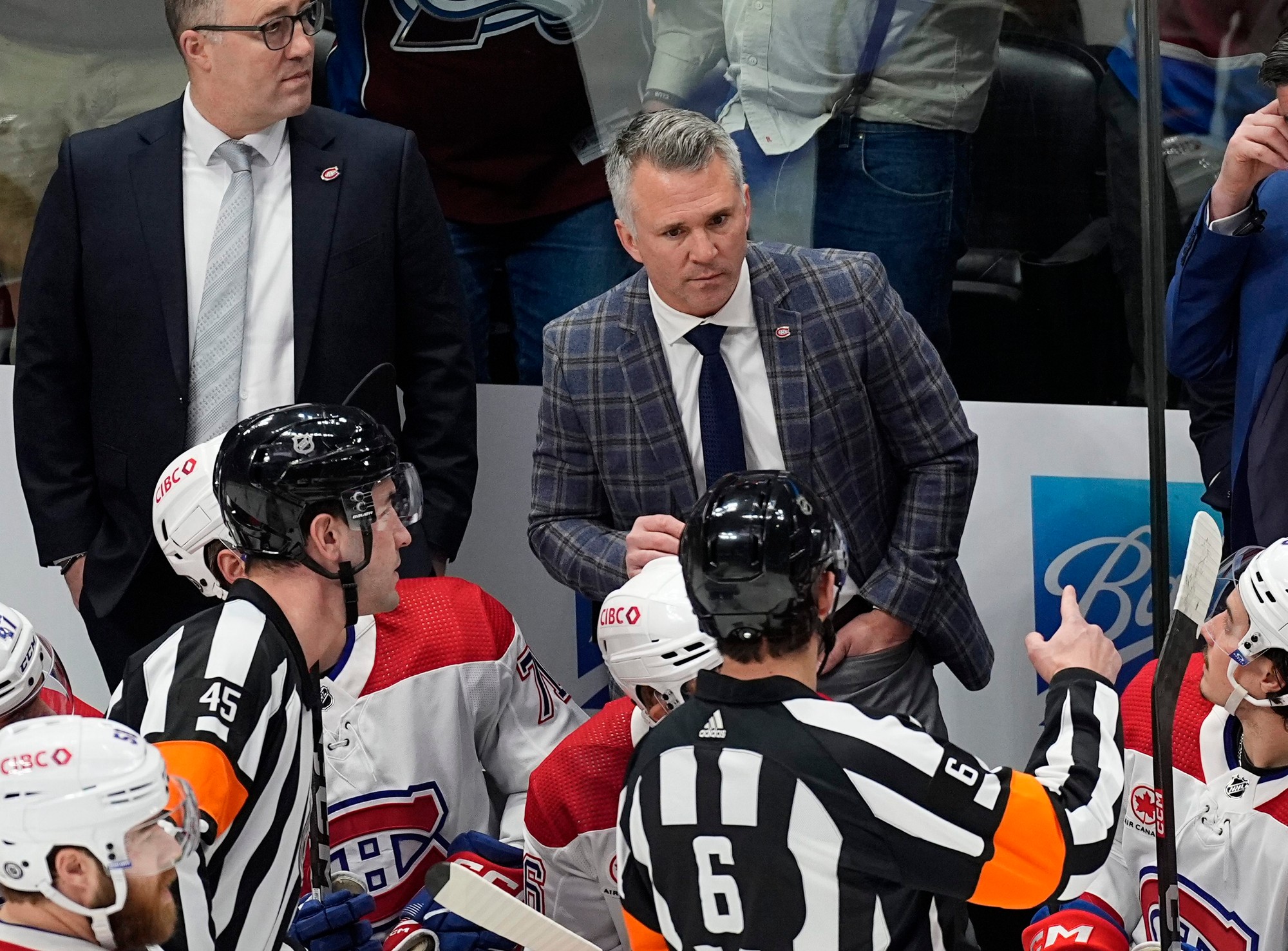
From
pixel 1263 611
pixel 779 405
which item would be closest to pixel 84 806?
pixel 1263 611

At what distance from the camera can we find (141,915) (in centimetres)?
186

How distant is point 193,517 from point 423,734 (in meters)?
0.65

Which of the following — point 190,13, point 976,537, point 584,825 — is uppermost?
point 190,13

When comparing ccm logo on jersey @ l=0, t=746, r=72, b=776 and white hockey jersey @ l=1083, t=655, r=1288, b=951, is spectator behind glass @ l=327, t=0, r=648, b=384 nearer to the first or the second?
white hockey jersey @ l=1083, t=655, r=1288, b=951

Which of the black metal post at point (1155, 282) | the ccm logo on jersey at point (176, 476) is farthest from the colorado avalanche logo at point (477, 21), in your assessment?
the ccm logo on jersey at point (176, 476)

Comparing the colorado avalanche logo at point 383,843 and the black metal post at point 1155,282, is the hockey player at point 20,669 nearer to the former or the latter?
the colorado avalanche logo at point 383,843

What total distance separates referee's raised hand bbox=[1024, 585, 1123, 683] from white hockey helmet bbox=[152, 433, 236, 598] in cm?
116

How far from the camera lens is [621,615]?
2525mm

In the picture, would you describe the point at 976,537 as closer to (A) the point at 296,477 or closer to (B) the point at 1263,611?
(B) the point at 1263,611

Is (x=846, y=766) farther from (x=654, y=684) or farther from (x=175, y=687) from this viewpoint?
(x=175, y=687)

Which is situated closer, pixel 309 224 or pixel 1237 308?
pixel 1237 308

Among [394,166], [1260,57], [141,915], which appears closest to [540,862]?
[141,915]

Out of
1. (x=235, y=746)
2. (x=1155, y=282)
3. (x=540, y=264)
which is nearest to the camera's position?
(x=235, y=746)

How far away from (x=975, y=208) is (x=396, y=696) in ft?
5.43
